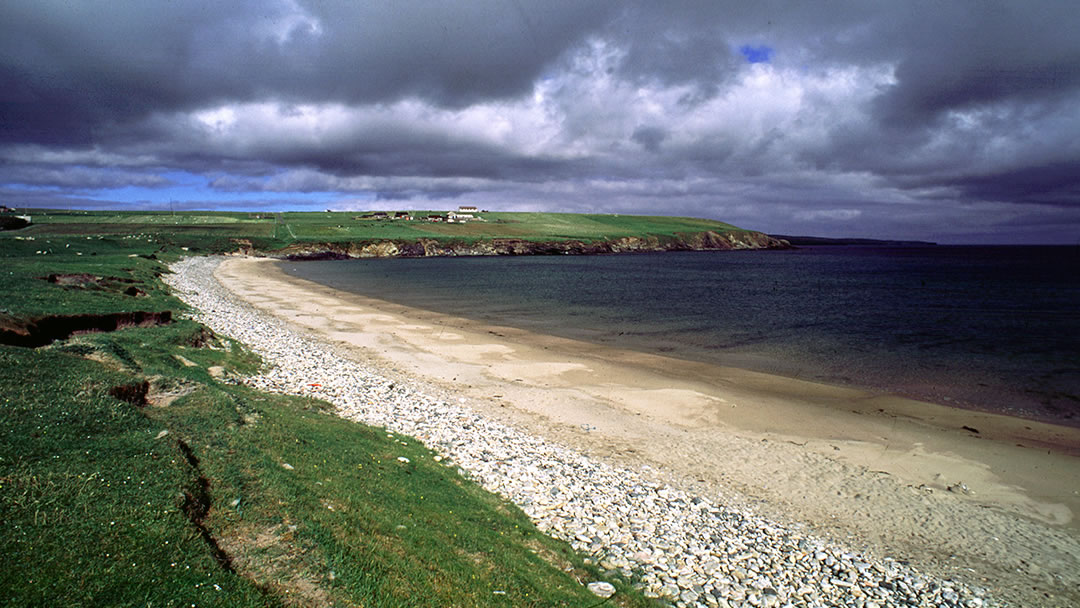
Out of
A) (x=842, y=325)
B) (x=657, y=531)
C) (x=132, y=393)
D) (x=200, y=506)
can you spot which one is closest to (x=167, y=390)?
(x=132, y=393)

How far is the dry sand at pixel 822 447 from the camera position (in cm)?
1220

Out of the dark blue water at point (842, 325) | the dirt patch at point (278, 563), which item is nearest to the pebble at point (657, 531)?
the dirt patch at point (278, 563)

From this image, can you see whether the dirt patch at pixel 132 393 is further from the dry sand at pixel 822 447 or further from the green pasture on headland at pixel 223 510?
the dry sand at pixel 822 447

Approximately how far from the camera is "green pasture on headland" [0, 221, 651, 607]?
6176 millimetres

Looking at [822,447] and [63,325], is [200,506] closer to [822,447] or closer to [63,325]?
[63,325]

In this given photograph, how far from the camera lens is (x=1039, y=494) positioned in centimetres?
1498

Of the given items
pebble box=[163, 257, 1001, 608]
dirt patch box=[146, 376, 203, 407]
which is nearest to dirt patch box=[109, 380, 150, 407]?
dirt patch box=[146, 376, 203, 407]

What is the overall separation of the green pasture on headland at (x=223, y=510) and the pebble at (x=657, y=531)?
0.84 m

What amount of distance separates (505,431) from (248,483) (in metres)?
9.50

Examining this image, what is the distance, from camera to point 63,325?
19.9 metres

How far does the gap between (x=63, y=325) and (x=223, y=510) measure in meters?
18.3

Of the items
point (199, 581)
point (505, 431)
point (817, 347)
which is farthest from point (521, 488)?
point (817, 347)

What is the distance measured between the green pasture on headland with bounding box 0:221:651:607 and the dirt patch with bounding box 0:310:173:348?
3365mm

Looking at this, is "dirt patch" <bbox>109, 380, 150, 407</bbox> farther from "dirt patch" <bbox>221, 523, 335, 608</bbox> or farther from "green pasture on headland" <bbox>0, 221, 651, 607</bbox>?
"dirt patch" <bbox>221, 523, 335, 608</bbox>
